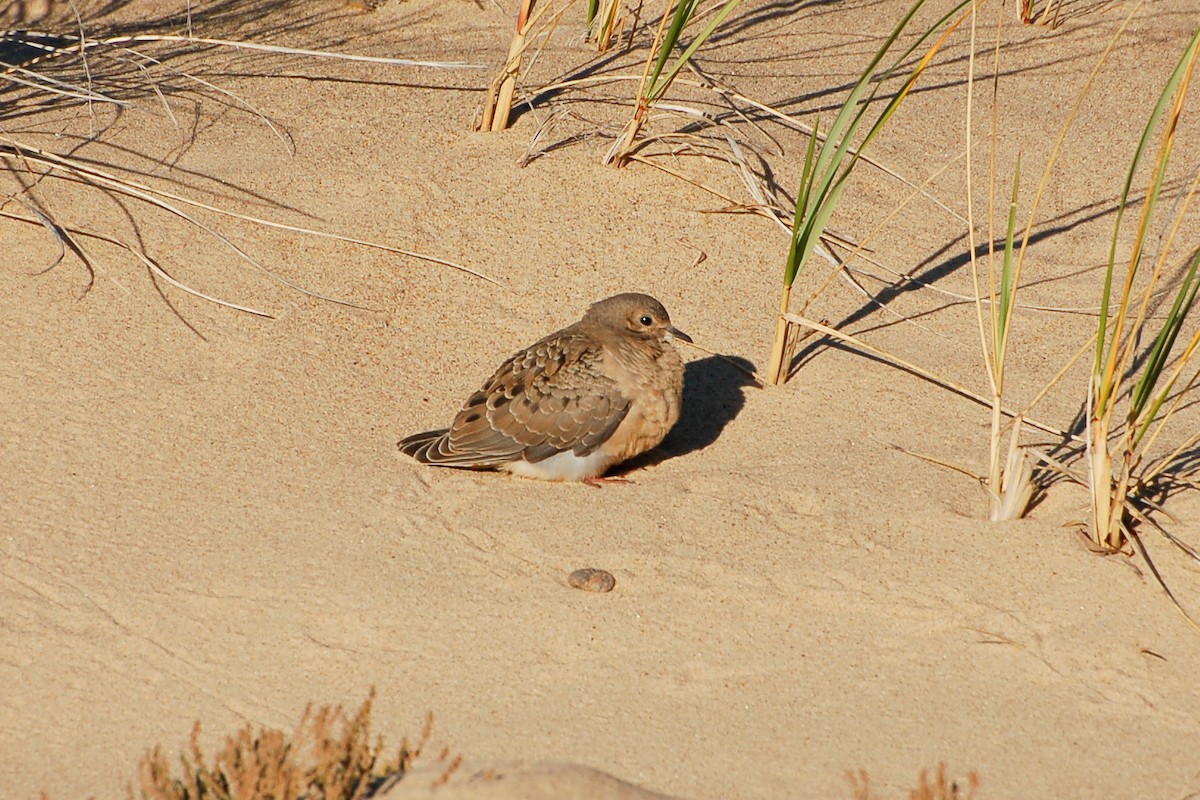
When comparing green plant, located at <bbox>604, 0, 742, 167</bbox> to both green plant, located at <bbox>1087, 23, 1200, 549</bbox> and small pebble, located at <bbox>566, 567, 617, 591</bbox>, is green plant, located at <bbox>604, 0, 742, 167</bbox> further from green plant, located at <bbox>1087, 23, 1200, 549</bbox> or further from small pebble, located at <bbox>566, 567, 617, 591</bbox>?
small pebble, located at <bbox>566, 567, 617, 591</bbox>

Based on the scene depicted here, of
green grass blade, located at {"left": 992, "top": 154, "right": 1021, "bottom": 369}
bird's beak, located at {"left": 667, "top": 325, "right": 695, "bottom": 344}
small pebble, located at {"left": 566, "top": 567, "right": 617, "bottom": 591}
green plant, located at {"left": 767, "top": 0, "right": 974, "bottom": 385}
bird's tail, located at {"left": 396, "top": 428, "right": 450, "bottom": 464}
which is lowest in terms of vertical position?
small pebble, located at {"left": 566, "top": 567, "right": 617, "bottom": 591}

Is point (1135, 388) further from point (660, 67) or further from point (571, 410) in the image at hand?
point (660, 67)

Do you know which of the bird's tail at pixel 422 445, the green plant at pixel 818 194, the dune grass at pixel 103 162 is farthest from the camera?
the dune grass at pixel 103 162

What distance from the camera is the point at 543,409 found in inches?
208

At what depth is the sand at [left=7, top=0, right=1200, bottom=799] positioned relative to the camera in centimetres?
374

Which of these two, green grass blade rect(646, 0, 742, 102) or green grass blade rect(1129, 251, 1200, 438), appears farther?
green grass blade rect(646, 0, 742, 102)

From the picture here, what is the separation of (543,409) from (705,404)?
2.81ft

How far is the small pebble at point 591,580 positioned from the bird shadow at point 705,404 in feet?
3.52

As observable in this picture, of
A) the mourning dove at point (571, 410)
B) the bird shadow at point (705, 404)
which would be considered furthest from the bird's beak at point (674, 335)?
the bird shadow at point (705, 404)

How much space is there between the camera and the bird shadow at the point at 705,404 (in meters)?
5.51

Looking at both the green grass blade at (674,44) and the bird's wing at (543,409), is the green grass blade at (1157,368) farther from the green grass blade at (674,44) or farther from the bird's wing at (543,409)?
the green grass blade at (674,44)

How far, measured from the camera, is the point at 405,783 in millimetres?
3014

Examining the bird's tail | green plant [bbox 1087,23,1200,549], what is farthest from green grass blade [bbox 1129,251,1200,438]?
the bird's tail

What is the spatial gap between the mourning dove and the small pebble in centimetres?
91
